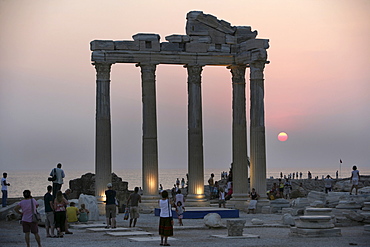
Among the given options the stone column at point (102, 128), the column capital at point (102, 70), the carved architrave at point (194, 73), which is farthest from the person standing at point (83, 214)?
the carved architrave at point (194, 73)

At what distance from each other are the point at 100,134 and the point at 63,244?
16.5 m

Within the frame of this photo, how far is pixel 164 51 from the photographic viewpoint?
45.2 m

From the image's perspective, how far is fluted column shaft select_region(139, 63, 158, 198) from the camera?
45.0m

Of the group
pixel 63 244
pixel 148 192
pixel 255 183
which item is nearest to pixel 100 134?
pixel 148 192

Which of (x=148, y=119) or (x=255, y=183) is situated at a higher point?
(x=148, y=119)

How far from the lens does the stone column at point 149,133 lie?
45031mm

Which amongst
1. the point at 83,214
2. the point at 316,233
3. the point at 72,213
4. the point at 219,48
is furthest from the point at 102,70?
the point at 316,233

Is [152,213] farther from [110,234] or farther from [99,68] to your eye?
[110,234]

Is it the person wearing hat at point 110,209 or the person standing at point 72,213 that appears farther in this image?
the person standing at point 72,213

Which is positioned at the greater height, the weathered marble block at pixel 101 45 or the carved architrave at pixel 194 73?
the weathered marble block at pixel 101 45

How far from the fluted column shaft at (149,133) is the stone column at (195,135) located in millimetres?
2326

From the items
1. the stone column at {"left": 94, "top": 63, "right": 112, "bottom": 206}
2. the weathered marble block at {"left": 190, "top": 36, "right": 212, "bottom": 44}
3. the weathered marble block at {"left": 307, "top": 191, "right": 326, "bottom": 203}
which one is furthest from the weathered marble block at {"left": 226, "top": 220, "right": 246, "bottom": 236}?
the weathered marble block at {"left": 190, "top": 36, "right": 212, "bottom": 44}

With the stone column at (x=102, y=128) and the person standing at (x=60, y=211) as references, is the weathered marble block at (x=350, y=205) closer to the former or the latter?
the stone column at (x=102, y=128)

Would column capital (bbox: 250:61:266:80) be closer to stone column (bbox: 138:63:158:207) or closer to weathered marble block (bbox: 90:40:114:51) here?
stone column (bbox: 138:63:158:207)
